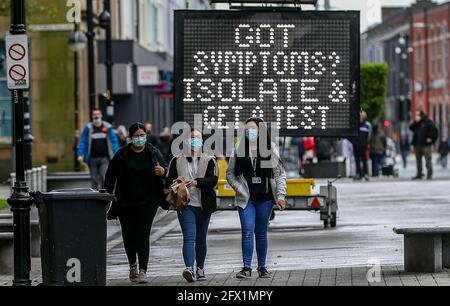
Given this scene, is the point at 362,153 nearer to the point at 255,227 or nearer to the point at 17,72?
the point at 255,227

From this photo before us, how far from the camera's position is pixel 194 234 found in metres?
16.2

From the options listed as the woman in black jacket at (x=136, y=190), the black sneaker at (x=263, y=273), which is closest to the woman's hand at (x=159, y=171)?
the woman in black jacket at (x=136, y=190)

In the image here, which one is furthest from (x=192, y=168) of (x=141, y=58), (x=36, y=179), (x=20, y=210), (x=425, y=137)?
(x=141, y=58)

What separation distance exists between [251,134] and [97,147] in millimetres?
12622

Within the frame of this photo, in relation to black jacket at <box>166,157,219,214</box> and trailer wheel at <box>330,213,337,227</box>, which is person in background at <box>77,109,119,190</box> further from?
black jacket at <box>166,157,219,214</box>

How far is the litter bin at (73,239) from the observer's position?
48.6ft

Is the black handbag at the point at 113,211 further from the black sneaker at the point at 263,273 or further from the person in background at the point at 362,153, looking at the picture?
the person in background at the point at 362,153

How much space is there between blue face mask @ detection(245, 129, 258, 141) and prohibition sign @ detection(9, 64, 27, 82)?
8.33 feet

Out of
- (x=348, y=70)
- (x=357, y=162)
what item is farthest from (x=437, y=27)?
(x=348, y=70)

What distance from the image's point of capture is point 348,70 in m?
20.5

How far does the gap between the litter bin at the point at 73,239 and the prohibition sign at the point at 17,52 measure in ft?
4.67

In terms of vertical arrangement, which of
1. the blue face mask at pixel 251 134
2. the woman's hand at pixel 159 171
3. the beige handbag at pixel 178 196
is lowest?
the beige handbag at pixel 178 196
